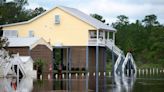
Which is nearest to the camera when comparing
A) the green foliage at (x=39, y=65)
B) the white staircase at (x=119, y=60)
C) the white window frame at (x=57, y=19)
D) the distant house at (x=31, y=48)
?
the green foliage at (x=39, y=65)

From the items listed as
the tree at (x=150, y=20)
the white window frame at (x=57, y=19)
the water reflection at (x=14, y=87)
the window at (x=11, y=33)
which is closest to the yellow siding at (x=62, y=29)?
the white window frame at (x=57, y=19)

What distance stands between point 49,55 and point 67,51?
21.0 ft

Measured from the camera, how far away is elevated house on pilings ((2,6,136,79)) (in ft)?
232

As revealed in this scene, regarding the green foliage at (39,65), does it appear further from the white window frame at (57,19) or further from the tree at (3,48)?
the white window frame at (57,19)

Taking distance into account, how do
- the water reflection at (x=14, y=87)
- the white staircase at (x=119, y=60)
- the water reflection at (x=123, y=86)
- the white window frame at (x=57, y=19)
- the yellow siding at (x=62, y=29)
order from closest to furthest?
the water reflection at (x=14, y=87) → the water reflection at (x=123, y=86) → the white staircase at (x=119, y=60) → the yellow siding at (x=62, y=29) → the white window frame at (x=57, y=19)

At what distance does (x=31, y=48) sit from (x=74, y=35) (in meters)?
9.56

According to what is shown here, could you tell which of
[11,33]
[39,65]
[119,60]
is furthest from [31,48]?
[119,60]

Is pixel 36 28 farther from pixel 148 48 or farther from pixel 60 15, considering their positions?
pixel 148 48

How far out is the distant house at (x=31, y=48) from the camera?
209 feet

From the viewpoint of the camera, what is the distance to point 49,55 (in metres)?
67.2

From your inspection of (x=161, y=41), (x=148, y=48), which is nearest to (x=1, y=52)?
(x=161, y=41)

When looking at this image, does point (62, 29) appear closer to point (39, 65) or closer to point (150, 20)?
point (39, 65)

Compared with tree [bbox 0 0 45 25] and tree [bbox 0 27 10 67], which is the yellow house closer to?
tree [bbox 0 0 45 25]

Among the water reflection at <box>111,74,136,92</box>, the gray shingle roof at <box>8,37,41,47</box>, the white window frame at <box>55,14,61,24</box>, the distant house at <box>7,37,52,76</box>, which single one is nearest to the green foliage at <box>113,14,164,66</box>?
the white window frame at <box>55,14,61,24</box>
